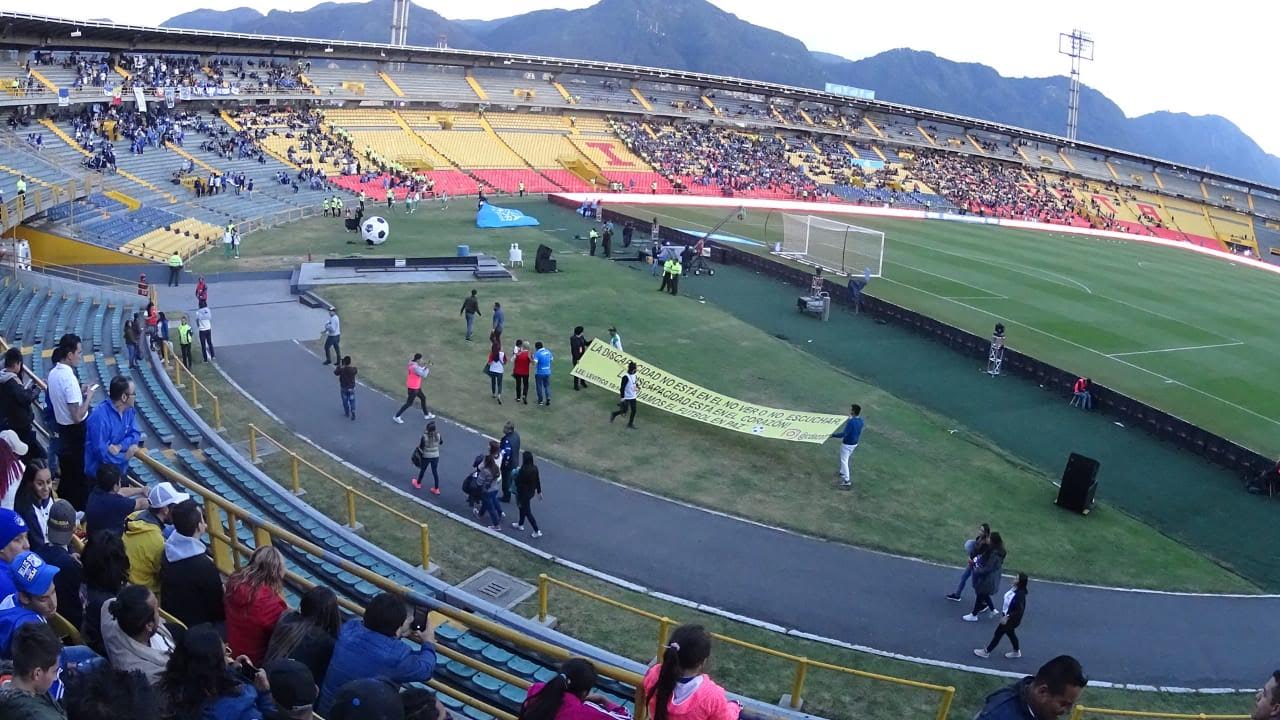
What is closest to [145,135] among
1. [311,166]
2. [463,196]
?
[311,166]

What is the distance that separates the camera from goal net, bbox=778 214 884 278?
3703 centimetres

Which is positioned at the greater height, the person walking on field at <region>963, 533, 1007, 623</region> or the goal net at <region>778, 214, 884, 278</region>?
the goal net at <region>778, 214, 884, 278</region>

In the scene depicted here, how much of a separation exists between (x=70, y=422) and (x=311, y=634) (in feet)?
18.3

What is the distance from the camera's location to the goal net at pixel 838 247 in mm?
37031

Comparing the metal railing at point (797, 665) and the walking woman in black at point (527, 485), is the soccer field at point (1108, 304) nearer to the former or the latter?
the metal railing at point (797, 665)

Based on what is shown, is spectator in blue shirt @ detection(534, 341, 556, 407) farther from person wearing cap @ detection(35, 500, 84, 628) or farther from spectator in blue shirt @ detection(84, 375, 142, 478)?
person wearing cap @ detection(35, 500, 84, 628)

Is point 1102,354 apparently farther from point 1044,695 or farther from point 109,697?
point 109,697

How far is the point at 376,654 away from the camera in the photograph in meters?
5.14

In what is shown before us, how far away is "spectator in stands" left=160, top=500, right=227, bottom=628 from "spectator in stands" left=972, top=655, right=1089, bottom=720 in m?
5.15

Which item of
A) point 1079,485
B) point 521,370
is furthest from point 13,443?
point 1079,485

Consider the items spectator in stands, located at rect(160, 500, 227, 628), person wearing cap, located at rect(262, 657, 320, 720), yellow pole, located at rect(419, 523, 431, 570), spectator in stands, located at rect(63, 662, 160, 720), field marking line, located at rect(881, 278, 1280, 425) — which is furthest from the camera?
field marking line, located at rect(881, 278, 1280, 425)

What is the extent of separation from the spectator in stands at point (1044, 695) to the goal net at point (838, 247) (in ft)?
105

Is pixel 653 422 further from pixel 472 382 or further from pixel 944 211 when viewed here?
pixel 944 211

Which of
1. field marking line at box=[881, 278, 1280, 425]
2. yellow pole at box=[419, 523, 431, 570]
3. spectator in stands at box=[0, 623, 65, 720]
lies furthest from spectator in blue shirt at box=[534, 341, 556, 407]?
field marking line at box=[881, 278, 1280, 425]
